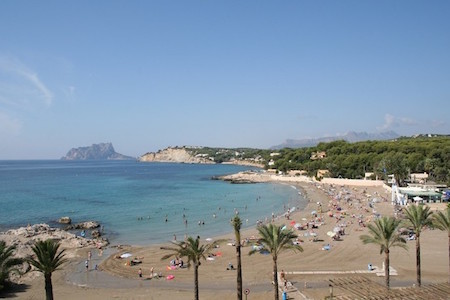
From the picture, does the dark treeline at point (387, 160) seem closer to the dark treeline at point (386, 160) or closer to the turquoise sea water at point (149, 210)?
the dark treeline at point (386, 160)

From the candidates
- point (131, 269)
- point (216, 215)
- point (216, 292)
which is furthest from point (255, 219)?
point (216, 292)

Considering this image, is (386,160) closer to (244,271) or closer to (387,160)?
(387,160)

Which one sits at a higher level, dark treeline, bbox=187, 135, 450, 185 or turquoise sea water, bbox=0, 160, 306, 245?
dark treeline, bbox=187, 135, 450, 185

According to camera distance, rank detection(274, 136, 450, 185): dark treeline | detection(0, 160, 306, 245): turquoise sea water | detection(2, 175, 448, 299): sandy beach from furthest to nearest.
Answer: detection(274, 136, 450, 185): dark treeline
detection(0, 160, 306, 245): turquoise sea water
detection(2, 175, 448, 299): sandy beach

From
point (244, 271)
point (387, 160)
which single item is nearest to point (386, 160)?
point (387, 160)

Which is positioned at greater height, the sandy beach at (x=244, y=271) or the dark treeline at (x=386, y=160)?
the dark treeline at (x=386, y=160)

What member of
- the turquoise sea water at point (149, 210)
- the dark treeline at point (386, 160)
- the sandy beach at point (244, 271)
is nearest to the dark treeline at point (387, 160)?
the dark treeline at point (386, 160)

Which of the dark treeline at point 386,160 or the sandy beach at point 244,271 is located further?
the dark treeline at point 386,160

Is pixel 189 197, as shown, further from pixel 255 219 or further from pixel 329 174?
pixel 329 174

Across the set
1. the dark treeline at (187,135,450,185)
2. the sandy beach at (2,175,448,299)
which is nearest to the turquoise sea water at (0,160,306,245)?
the sandy beach at (2,175,448,299)

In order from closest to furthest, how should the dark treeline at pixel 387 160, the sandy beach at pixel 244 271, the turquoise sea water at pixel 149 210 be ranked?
the sandy beach at pixel 244 271
the turquoise sea water at pixel 149 210
the dark treeline at pixel 387 160

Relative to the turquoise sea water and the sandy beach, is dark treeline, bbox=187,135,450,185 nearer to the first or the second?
the turquoise sea water

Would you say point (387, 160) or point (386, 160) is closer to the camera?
point (387, 160)

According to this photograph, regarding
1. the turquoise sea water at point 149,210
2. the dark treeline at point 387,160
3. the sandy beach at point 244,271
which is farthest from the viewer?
the dark treeline at point 387,160
